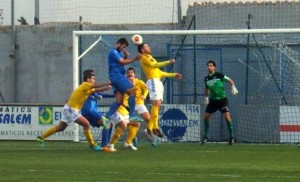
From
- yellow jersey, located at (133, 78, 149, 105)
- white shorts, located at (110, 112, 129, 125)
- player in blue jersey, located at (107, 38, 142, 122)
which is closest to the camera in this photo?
player in blue jersey, located at (107, 38, 142, 122)

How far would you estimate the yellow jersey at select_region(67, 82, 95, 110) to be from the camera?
79.6 ft

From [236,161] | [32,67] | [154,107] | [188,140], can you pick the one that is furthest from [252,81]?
[236,161]

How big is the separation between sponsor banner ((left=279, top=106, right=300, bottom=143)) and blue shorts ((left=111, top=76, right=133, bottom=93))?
657 centimetres

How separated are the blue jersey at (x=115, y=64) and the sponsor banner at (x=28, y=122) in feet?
20.5

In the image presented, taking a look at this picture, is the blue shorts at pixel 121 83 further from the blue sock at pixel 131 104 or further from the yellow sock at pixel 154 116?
the yellow sock at pixel 154 116

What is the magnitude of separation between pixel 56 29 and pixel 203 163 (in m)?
19.1

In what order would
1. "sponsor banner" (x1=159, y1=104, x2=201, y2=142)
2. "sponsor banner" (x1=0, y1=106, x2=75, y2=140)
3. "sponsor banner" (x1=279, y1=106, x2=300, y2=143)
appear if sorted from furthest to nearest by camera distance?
"sponsor banner" (x1=0, y1=106, x2=75, y2=140) → "sponsor banner" (x1=159, y1=104, x2=201, y2=142) → "sponsor banner" (x1=279, y1=106, x2=300, y2=143)

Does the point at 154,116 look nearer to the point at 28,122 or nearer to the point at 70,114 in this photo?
the point at 70,114

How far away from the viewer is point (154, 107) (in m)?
26.4

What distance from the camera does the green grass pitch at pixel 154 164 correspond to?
55.3 feet

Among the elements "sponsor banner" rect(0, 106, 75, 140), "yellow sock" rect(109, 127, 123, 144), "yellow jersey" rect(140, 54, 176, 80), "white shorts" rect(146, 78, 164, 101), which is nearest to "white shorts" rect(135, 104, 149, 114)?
"white shorts" rect(146, 78, 164, 101)

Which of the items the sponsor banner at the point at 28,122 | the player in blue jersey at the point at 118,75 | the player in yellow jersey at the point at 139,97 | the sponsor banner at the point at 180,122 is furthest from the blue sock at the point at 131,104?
the sponsor banner at the point at 28,122

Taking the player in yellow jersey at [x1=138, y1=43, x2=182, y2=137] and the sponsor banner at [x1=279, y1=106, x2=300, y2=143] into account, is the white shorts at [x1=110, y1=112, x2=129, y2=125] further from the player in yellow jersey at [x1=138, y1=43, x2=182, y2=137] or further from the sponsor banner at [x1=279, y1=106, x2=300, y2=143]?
the sponsor banner at [x1=279, y1=106, x2=300, y2=143]

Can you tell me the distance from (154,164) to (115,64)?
5.03 m
